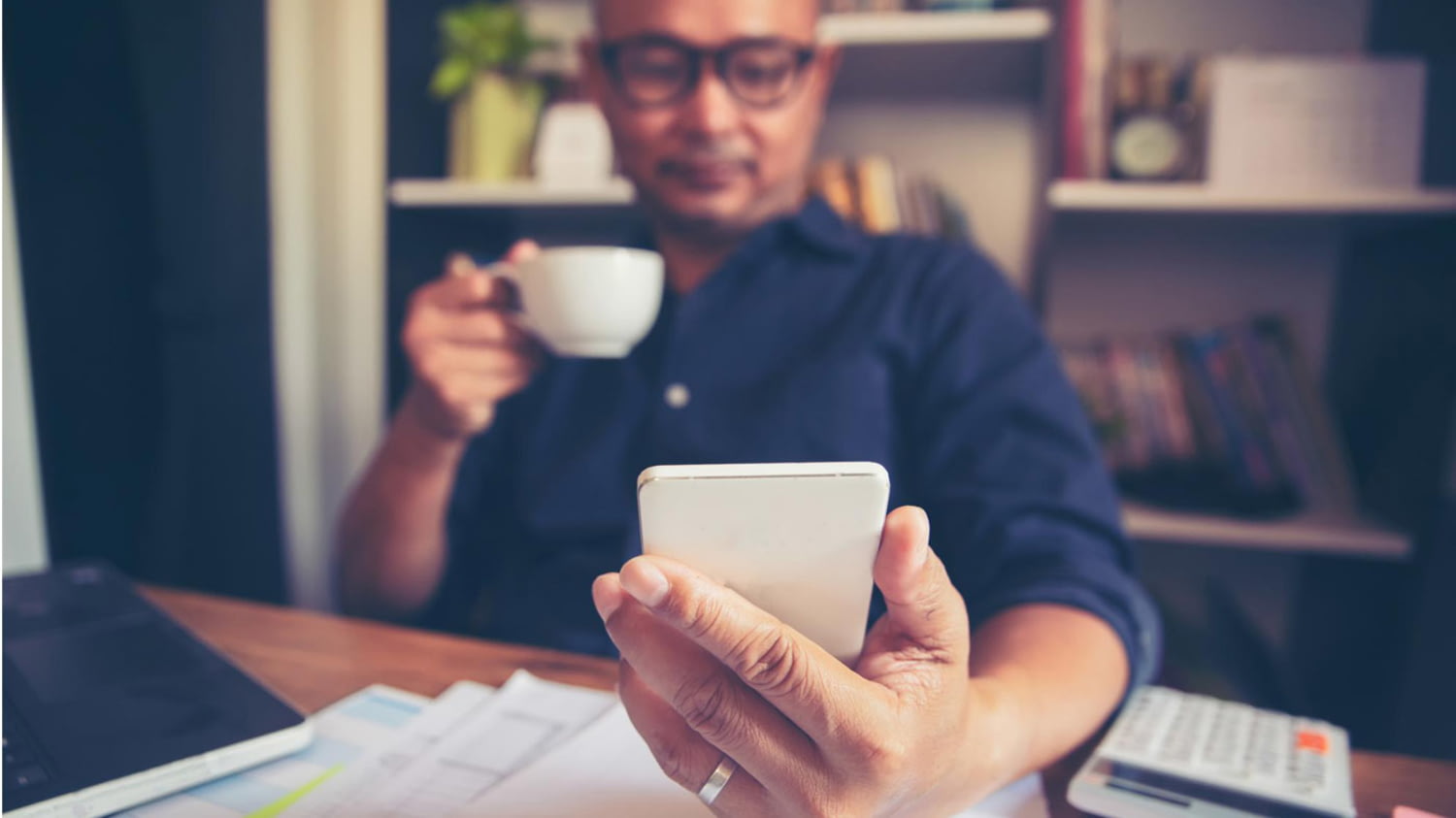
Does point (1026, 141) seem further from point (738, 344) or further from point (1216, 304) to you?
point (738, 344)

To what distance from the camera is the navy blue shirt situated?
2.08 feet

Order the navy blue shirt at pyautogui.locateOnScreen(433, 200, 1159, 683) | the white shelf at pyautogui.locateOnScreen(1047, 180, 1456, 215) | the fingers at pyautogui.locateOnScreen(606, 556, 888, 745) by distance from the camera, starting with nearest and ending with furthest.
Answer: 1. the fingers at pyautogui.locateOnScreen(606, 556, 888, 745)
2. the navy blue shirt at pyautogui.locateOnScreen(433, 200, 1159, 683)
3. the white shelf at pyautogui.locateOnScreen(1047, 180, 1456, 215)

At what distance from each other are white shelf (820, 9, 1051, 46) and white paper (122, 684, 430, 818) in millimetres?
981

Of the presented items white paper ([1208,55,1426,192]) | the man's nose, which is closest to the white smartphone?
the man's nose

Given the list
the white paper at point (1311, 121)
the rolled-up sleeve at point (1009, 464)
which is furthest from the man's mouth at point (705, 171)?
the white paper at point (1311, 121)

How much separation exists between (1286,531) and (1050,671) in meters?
A: 0.81

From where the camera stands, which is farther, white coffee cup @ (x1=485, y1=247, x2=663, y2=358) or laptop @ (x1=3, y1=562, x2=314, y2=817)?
white coffee cup @ (x1=485, y1=247, x2=663, y2=358)

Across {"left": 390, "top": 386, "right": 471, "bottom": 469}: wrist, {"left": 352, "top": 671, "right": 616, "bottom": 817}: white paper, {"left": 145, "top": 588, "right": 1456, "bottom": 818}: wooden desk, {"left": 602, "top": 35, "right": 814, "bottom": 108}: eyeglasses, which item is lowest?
{"left": 145, "top": 588, "right": 1456, "bottom": 818}: wooden desk

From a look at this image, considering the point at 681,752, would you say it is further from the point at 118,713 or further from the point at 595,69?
the point at 595,69

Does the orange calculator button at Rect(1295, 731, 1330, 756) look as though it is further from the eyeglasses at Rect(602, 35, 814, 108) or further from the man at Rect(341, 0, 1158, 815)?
the eyeglasses at Rect(602, 35, 814, 108)

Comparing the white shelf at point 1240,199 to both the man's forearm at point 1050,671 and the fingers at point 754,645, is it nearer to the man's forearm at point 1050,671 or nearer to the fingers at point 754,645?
the man's forearm at point 1050,671

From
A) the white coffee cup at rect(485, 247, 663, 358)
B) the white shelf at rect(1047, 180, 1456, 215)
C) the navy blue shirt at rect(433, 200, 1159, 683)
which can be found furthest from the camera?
the white shelf at rect(1047, 180, 1456, 215)

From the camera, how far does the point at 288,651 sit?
593mm

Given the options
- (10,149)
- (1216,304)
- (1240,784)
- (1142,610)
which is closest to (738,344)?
(1142,610)
